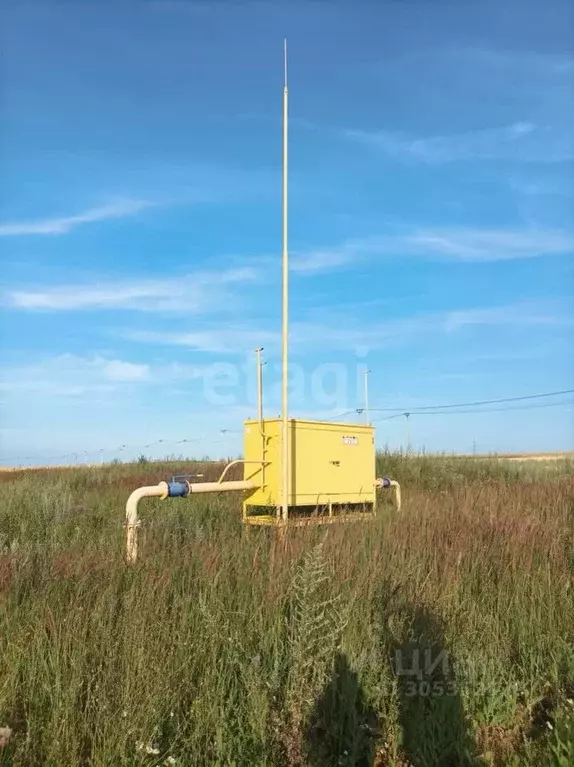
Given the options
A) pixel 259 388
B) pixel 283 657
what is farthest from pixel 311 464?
pixel 283 657

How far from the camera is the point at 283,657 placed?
3.66m

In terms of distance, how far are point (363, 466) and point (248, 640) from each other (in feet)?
16.3

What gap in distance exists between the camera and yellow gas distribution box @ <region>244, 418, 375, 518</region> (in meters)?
7.43

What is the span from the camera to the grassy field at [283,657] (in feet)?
10.1

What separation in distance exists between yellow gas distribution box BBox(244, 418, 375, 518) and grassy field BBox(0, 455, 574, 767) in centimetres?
188

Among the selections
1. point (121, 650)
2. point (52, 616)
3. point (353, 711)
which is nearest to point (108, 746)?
point (121, 650)

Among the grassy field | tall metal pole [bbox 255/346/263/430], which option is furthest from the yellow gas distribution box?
the grassy field

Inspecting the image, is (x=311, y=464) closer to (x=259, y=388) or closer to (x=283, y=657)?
(x=259, y=388)

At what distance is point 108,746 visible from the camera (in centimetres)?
286

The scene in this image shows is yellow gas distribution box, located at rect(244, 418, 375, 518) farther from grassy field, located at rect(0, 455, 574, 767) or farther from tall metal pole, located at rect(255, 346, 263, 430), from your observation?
grassy field, located at rect(0, 455, 574, 767)

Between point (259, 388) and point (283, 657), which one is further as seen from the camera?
point (259, 388)

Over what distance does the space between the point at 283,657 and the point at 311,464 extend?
409 centimetres

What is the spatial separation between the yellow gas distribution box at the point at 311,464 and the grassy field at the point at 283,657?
74.2 inches

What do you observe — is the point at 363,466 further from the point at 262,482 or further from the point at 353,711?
the point at 353,711
